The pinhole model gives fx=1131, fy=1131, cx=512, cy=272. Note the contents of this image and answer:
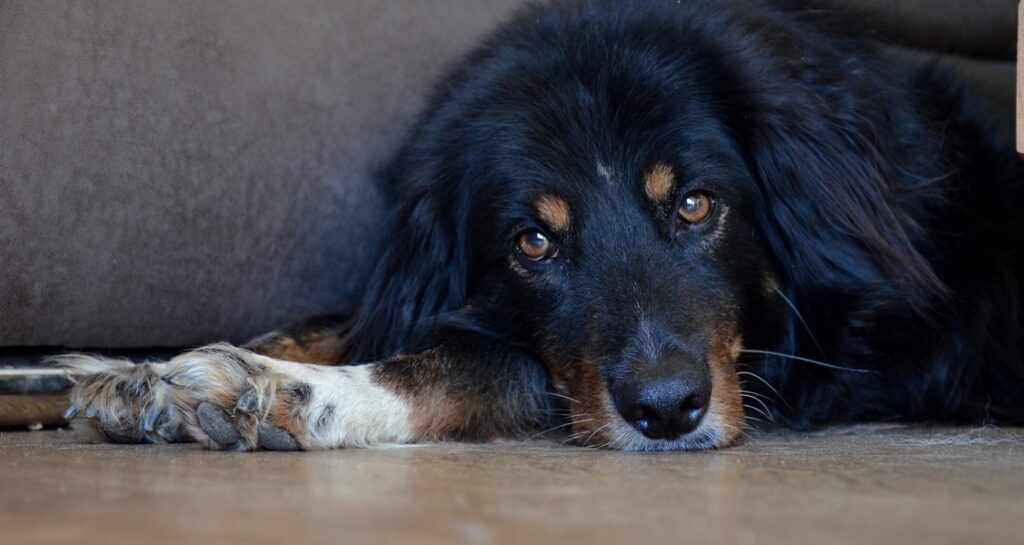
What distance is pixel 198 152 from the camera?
3.20 meters

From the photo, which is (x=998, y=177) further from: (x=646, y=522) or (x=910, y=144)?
(x=646, y=522)

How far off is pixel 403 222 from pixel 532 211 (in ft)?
1.66

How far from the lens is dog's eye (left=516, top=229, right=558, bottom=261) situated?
2.67 metres

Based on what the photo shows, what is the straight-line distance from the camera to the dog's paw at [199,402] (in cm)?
216

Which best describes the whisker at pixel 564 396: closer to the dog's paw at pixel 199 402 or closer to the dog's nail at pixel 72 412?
the dog's paw at pixel 199 402

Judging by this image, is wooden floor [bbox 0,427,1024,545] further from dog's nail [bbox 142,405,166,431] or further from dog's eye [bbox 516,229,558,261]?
dog's eye [bbox 516,229,558,261]

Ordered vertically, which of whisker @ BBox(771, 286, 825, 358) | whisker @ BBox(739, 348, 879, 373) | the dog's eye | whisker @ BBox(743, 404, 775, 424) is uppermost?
the dog's eye

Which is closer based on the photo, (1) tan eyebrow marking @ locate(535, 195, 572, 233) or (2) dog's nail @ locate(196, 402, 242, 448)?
(2) dog's nail @ locate(196, 402, 242, 448)

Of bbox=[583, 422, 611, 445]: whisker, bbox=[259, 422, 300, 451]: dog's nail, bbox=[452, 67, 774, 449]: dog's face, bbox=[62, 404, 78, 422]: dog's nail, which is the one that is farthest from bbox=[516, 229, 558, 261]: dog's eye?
bbox=[62, 404, 78, 422]: dog's nail

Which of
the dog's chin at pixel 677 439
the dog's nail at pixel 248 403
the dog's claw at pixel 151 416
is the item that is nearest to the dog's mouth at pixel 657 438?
the dog's chin at pixel 677 439

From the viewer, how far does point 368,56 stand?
3.49 metres

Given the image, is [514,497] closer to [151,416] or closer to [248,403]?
[248,403]

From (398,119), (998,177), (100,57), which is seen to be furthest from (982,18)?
(100,57)

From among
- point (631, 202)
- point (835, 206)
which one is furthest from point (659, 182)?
point (835, 206)
